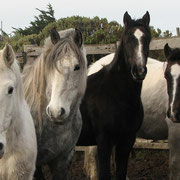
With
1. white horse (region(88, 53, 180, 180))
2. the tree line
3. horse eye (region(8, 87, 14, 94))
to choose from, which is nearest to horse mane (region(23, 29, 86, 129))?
horse eye (region(8, 87, 14, 94))

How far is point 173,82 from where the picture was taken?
14.7ft

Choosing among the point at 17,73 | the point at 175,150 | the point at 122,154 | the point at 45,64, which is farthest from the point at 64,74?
the point at 175,150

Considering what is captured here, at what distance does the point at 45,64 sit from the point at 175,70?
160 centimetres

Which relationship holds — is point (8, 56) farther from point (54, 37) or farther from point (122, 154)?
point (122, 154)

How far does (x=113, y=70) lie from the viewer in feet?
15.7

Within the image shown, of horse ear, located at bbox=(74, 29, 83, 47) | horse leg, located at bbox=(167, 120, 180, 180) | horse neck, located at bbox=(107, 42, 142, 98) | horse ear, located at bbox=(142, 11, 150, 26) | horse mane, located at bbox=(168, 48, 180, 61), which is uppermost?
horse ear, located at bbox=(142, 11, 150, 26)

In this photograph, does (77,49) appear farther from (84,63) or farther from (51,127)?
(51,127)

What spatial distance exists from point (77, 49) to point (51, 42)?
334mm

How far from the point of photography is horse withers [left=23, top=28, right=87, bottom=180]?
3.85m

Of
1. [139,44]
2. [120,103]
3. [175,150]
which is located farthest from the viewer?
[175,150]

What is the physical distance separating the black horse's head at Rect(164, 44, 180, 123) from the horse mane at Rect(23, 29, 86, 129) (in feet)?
3.71

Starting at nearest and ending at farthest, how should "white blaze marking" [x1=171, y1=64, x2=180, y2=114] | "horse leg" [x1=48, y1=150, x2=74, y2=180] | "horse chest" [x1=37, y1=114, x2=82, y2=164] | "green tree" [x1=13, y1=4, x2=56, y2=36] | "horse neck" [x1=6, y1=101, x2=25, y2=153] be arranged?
"horse neck" [x1=6, y1=101, x2=25, y2=153] < "horse chest" [x1=37, y1=114, x2=82, y2=164] < "horse leg" [x1=48, y1=150, x2=74, y2=180] < "white blaze marking" [x1=171, y1=64, x2=180, y2=114] < "green tree" [x1=13, y1=4, x2=56, y2=36]

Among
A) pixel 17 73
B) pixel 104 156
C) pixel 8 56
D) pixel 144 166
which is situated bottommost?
pixel 144 166

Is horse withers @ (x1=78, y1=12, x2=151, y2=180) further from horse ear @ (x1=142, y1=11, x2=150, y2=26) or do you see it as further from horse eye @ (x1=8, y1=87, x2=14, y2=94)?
horse eye @ (x1=8, y1=87, x2=14, y2=94)
